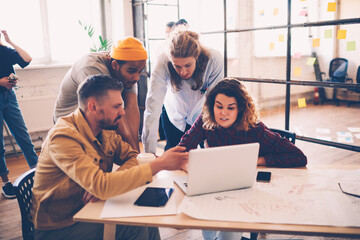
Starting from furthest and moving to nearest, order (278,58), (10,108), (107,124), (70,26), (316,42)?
1. (278,58)
2. (70,26)
3. (10,108)
4. (316,42)
5. (107,124)

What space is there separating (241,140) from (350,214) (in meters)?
0.68

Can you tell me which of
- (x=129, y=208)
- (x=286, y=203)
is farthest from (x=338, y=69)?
(x=129, y=208)

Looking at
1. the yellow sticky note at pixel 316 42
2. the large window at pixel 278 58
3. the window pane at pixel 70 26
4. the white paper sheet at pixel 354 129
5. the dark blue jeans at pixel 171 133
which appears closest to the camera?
the dark blue jeans at pixel 171 133

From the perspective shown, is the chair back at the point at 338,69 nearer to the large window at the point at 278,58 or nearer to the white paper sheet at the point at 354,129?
the large window at the point at 278,58

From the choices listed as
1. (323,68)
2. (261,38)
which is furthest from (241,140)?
(323,68)

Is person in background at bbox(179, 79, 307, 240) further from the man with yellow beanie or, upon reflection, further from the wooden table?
the wooden table

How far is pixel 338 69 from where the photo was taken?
627 centimetres

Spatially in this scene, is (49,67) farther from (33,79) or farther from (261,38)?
(261,38)

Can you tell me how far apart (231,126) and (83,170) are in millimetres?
793

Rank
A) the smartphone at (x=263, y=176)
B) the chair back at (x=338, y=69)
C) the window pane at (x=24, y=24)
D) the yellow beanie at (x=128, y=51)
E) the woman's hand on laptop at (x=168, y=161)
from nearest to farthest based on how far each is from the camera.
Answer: the woman's hand on laptop at (x=168, y=161)
the smartphone at (x=263, y=176)
the yellow beanie at (x=128, y=51)
the window pane at (x=24, y=24)
the chair back at (x=338, y=69)

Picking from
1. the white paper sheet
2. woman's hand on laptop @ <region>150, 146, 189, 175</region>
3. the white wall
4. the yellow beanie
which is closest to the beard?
woman's hand on laptop @ <region>150, 146, 189, 175</region>

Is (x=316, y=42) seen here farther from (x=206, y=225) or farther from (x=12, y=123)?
(x=12, y=123)

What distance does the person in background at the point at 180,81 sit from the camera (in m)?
1.77

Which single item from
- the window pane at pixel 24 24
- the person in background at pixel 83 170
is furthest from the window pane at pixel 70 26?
the person in background at pixel 83 170
